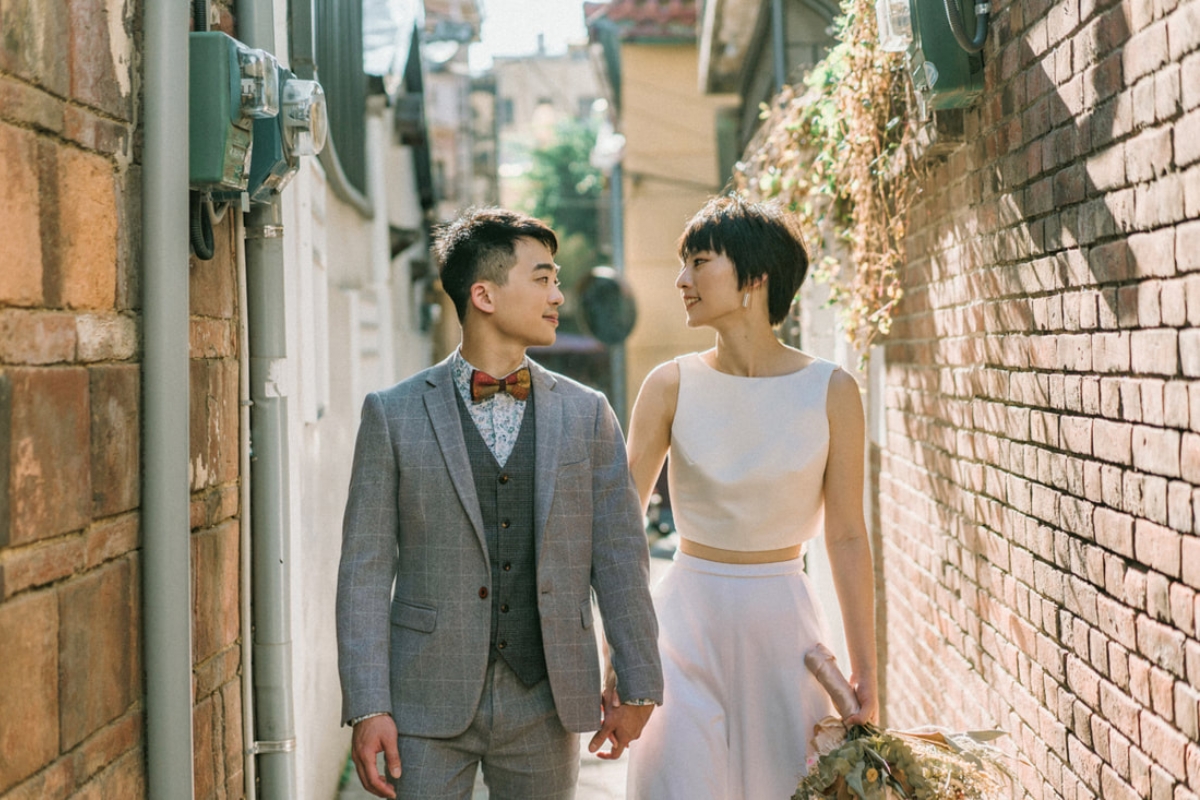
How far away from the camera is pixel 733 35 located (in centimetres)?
1203

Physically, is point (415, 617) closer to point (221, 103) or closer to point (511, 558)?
point (511, 558)

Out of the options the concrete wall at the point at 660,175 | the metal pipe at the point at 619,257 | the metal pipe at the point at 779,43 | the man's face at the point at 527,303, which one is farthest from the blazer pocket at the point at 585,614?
the metal pipe at the point at 619,257

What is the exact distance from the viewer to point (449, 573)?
2.80 m

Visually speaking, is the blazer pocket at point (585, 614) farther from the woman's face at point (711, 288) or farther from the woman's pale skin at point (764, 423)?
the woman's face at point (711, 288)

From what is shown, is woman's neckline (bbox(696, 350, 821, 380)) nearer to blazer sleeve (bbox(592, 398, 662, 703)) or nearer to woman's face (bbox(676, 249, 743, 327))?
woman's face (bbox(676, 249, 743, 327))

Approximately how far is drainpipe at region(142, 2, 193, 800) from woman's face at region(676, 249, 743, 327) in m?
1.51

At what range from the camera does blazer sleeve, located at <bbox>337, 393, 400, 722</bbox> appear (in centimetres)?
270

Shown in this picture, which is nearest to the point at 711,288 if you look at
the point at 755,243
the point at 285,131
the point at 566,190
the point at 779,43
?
the point at 755,243

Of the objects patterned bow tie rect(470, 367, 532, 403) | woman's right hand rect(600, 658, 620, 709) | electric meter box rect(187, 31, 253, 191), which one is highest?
electric meter box rect(187, 31, 253, 191)

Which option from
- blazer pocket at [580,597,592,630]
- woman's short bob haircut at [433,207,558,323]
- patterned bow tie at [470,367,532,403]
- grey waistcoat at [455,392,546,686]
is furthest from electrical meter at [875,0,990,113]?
blazer pocket at [580,597,592,630]

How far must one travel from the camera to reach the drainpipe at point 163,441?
2.28 metres

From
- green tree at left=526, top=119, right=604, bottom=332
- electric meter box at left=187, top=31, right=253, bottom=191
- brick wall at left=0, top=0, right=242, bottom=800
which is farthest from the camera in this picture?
green tree at left=526, top=119, right=604, bottom=332

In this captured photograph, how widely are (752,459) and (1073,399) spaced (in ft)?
2.87

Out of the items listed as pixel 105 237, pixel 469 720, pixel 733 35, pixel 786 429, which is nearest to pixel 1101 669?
pixel 786 429
